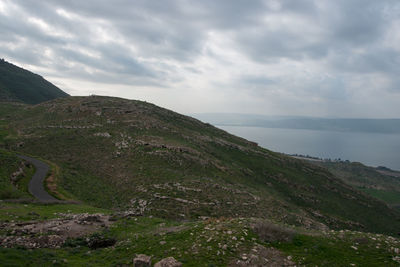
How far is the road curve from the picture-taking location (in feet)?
90.0

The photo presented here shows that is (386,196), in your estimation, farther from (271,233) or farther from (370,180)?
(271,233)

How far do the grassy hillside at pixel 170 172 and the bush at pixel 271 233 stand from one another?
12.5m

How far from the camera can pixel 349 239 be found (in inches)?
631

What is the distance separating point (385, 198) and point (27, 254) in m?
127

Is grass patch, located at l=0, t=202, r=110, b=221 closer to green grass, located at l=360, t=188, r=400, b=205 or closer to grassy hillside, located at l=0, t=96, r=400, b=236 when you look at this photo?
Result: grassy hillside, located at l=0, t=96, r=400, b=236

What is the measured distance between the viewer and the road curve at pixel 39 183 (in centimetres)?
2742

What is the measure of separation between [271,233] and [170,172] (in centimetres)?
2390

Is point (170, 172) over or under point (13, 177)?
over

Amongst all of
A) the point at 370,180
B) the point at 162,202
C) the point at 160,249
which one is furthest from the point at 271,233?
the point at 370,180

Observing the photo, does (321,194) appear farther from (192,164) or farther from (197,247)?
(197,247)

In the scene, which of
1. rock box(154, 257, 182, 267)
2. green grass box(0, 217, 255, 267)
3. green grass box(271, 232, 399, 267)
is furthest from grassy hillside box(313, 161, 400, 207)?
rock box(154, 257, 182, 267)

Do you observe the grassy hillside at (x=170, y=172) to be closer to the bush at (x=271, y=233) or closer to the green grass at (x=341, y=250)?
the bush at (x=271, y=233)

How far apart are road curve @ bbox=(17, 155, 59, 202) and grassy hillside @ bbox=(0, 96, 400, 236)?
2.49 metres

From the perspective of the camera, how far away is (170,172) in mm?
37531
